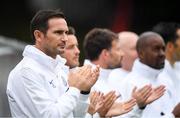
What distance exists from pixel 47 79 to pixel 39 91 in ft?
0.64

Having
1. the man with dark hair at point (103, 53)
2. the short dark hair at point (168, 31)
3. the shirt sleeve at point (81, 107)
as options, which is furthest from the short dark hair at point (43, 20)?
the short dark hair at point (168, 31)

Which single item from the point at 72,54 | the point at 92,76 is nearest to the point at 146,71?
the point at 72,54

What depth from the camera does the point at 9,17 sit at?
55.7ft

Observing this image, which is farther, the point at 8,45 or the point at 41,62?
the point at 8,45

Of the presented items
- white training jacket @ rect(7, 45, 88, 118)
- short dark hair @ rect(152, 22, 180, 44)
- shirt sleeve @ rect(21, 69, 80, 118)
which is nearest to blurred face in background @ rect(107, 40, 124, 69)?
short dark hair @ rect(152, 22, 180, 44)

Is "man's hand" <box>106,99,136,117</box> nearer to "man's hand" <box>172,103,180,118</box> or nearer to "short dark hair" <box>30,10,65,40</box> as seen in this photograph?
"man's hand" <box>172,103,180,118</box>

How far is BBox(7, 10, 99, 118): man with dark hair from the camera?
24.7 ft

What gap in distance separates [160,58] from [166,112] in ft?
2.04

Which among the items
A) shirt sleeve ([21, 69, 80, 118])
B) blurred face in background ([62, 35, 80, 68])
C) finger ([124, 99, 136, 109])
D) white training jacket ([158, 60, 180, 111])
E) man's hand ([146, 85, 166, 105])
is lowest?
white training jacket ([158, 60, 180, 111])

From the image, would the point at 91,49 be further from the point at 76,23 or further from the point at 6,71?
the point at 76,23

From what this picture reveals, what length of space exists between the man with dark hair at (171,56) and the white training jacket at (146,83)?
267 mm

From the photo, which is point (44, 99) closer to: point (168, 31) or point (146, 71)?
point (146, 71)

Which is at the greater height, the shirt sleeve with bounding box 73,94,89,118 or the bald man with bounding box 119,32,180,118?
the shirt sleeve with bounding box 73,94,89,118

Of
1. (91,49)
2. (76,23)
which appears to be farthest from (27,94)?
(76,23)
